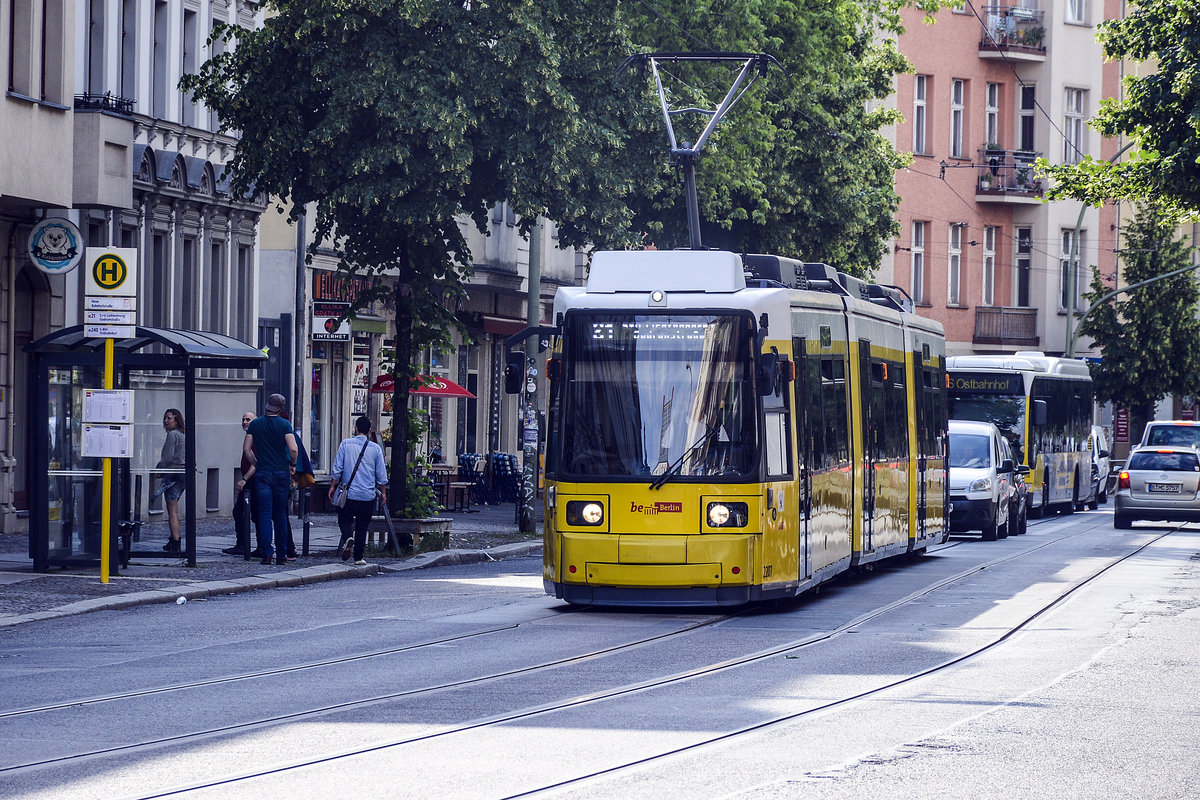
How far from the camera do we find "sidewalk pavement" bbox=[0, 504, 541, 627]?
17766 millimetres

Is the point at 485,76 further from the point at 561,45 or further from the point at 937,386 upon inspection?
the point at 937,386

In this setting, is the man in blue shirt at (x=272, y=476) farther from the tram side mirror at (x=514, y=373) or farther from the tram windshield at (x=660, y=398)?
the tram windshield at (x=660, y=398)

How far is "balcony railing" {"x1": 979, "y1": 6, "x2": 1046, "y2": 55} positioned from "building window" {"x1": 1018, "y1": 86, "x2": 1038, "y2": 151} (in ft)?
4.99

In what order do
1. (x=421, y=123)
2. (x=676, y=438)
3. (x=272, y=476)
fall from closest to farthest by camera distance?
1. (x=676, y=438)
2. (x=272, y=476)
3. (x=421, y=123)

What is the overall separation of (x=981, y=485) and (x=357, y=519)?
11787 millimetres

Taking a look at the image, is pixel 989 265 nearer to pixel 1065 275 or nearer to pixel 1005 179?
pixel 1005 179

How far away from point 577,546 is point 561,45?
34.9ft

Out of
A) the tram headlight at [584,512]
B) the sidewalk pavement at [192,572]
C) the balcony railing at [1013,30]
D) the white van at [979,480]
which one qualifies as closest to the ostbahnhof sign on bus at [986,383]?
the white van at [979,480]

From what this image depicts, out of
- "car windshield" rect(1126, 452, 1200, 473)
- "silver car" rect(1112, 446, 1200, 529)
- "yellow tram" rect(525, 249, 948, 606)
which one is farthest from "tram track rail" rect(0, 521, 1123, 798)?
"car windshield" rect(1126, 452, 1200, 473)

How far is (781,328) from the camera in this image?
1733cm

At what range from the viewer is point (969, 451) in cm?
3244

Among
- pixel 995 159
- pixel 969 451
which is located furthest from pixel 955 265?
pixel 969 451

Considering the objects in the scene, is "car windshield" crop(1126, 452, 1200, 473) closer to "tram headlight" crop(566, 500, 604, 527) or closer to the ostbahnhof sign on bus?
the ostbahnhof sign on bus

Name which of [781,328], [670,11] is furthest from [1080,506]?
[781,328]
